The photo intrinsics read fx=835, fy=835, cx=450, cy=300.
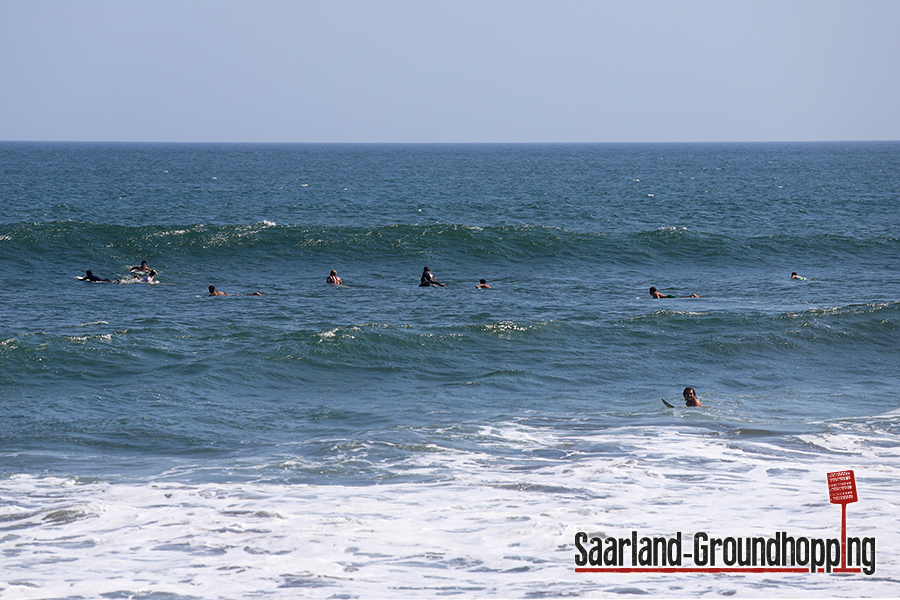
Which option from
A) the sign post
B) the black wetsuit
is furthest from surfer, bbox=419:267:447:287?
the sign post

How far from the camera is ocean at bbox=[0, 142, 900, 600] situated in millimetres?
9891

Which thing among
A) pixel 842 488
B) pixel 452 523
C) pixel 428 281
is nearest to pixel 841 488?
pixel 842 488

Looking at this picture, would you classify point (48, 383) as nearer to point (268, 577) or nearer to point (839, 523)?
point (268, 577)

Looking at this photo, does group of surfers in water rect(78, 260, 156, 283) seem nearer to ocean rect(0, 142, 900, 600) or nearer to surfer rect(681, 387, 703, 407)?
ocean rect(0, 142, 900, 600)

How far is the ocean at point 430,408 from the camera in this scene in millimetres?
9891

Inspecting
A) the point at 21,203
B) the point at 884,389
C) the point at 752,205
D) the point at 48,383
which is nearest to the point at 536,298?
the point at 884,389

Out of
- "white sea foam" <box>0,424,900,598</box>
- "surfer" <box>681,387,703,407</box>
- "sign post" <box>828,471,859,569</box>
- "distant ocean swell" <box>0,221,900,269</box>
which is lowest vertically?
"white sea foam" <box>0,424,900,598</box>

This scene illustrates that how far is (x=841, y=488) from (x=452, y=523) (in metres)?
4.71

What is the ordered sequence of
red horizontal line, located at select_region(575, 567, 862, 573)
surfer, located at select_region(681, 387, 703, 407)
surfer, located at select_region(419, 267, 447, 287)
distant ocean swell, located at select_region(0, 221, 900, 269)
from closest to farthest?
1. red horizontal line, located at select_region(575, 567, 862, 573)
2. surfer, located at select_region(681, 387, 703, 407)
3. surfer, located at select_region(419, 267, 447, 287)
4. distant ocean swell, located at select_region(0, 221, 900, 269)

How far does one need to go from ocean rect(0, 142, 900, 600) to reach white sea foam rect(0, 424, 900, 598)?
0.16 feet

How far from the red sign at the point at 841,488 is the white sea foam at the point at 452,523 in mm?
1031

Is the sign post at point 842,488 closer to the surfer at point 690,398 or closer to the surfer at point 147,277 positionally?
the surfer at point 690,398

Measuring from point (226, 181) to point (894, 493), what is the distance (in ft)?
277

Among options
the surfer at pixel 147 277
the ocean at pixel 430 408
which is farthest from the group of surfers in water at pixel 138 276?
the ocean at pixel 430 408
